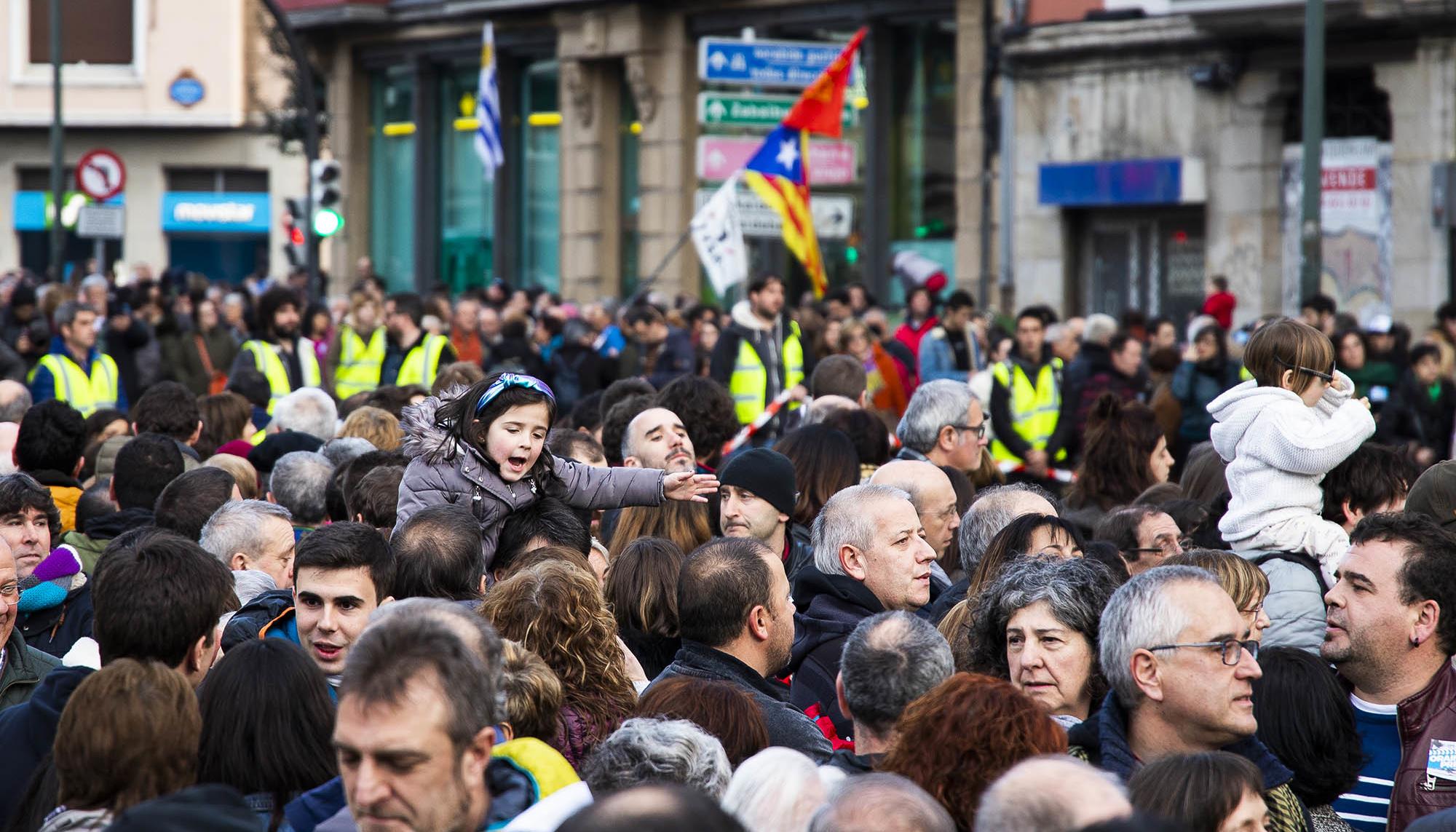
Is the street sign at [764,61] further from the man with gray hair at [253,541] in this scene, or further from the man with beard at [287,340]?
the man with gray hair at [253,541]

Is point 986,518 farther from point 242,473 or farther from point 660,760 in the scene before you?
point 242,473

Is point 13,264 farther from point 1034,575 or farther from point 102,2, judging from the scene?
point 1034,575

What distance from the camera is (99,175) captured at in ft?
73.1

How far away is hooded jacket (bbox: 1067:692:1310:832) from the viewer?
14.7 ft

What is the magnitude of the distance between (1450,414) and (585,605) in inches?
466

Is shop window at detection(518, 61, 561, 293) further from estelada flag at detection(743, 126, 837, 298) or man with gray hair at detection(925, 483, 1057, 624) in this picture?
man with gray hair at detection(925, 483, 1057, 624)

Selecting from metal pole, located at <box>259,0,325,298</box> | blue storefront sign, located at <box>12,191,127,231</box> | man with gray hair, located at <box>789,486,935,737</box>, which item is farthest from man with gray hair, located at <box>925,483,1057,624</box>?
blue storefront sign, located at <box>12,191,127,231</box>

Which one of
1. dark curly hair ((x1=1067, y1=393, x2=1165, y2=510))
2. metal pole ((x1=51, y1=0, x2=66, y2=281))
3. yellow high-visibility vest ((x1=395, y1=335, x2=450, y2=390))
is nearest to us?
dark curly hair ((x1=1067, y1=393, x2=1165, y2=510))

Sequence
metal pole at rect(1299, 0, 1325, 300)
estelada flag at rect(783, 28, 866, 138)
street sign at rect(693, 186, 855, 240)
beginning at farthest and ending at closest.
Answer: street sign at rect(693, 186, 855, 240), estelada flag at rect(783, 28, 866, 138), metal pole at rect(1299, 0, 1325, 300)

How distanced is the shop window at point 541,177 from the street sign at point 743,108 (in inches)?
549

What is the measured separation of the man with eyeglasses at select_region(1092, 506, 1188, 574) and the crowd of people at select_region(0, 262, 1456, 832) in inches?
0.5

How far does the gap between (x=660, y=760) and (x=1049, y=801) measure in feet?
3.53

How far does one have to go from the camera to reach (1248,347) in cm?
705

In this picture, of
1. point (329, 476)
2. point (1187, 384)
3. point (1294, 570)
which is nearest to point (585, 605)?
point (1294, 570)
